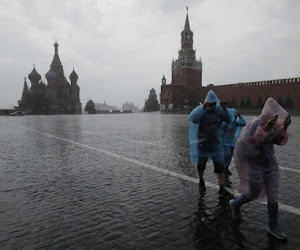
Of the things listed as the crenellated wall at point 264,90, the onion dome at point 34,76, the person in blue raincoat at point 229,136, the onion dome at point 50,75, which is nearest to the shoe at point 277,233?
the person in blue raincoat at point 229,136

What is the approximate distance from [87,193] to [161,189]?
1158 millimetres

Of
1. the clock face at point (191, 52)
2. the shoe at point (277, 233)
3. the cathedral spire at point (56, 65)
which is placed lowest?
the shoe at point (277, 233)

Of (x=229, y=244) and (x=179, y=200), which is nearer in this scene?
(x=229, y=244)

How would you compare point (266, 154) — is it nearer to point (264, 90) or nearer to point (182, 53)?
point (264, 90)

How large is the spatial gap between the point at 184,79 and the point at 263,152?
7807 centimetres

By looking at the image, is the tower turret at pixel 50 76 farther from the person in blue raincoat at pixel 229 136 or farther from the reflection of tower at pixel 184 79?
the person in blue raincoat at pixel 229 136

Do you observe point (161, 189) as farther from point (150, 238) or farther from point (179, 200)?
point (150, 238)

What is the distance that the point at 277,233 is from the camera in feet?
9.55

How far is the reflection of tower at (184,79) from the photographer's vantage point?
2975 inches

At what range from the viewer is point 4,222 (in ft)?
11.1

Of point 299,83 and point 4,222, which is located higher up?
point 299,83

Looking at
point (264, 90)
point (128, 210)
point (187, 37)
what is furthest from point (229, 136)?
point (187, 37)

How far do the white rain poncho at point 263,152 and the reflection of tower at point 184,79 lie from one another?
71.5 meters

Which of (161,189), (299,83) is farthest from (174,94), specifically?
(161,189)
